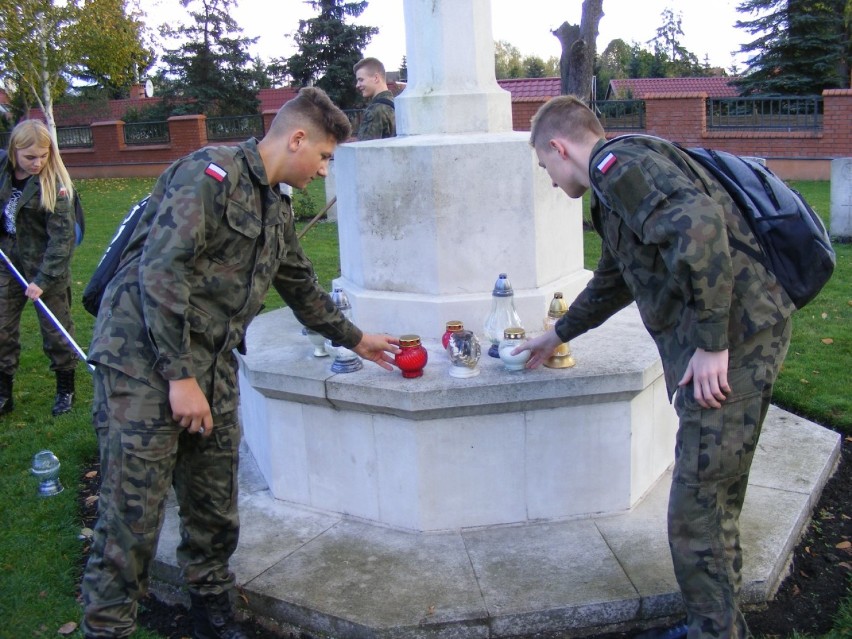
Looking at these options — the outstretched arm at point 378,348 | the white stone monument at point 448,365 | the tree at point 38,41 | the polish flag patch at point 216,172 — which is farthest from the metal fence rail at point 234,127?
the polish flag patch at point 216,172

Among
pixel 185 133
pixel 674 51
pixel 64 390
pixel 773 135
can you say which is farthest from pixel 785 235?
pixel 674 51

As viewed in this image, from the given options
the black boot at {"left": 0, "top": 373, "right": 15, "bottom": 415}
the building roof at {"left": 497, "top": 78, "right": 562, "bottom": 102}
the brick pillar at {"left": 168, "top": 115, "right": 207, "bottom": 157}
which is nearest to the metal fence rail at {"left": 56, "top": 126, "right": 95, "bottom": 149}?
the brick pillar at {"left": 168, "top": 115, "right": 207, "bottom": 157}

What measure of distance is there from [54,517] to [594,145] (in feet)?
10.7

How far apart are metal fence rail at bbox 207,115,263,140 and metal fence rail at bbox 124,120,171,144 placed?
4.53ft

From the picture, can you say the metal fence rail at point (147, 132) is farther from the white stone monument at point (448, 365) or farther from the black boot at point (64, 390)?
the white stone monument at point (448, 365)

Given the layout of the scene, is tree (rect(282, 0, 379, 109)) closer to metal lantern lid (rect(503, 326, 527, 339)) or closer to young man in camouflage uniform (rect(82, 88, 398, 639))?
metal lantern lid (rect(503, 326, 527, 339))

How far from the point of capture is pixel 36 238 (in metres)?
5.51

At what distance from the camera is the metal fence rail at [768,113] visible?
1905 cm

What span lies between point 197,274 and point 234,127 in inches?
964

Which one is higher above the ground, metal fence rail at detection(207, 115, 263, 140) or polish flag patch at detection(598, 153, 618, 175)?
metal fence rail at detection(207, 115, 263, 140)

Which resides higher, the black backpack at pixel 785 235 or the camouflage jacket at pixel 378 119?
the camouflage jacket at pixel 378 119

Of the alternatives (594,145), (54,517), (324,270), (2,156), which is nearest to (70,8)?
(324,270)

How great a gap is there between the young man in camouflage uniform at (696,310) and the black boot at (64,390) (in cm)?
431

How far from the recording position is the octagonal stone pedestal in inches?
139
